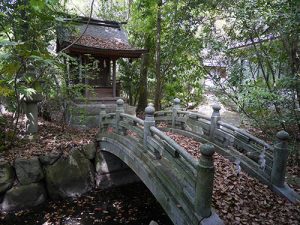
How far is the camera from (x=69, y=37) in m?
11.7

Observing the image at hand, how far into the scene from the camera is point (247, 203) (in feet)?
16.4

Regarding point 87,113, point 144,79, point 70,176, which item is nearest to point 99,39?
point 87,113

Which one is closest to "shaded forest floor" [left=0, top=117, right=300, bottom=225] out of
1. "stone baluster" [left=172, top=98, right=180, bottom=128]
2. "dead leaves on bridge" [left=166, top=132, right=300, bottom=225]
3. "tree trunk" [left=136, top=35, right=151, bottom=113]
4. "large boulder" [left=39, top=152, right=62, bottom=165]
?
"dead leaves on bridge" [left=166, top=132, right=300, bottom=225]

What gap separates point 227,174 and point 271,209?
1297mm

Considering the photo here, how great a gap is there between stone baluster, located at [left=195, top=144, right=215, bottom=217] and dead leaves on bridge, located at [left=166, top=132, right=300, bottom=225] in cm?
68

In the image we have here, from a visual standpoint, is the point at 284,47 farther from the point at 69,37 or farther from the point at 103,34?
the point at 103,34

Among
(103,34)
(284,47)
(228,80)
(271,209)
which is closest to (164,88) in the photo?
(103,34)

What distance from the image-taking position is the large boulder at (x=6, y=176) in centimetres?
744

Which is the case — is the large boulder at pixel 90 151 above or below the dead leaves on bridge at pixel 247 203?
below

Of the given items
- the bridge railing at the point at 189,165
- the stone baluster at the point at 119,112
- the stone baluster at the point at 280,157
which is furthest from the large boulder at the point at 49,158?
the stone baluster at the point at 280,157

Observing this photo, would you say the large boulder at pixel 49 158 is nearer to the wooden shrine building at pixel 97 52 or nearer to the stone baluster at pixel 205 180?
the wooden shrine building at pixel 97 52

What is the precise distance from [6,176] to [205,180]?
649 cm

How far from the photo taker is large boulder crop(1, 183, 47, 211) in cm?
742

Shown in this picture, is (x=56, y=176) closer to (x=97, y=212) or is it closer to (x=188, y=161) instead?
(x=97, y=212)
